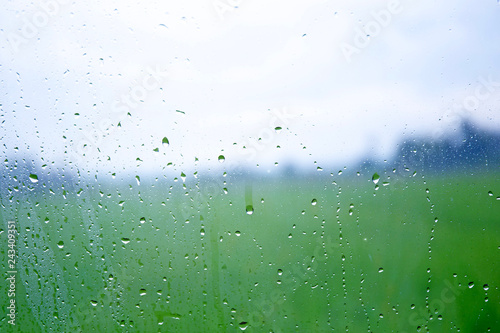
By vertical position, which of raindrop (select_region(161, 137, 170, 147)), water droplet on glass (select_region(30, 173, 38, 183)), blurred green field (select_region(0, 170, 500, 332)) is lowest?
blurred green field (select_region(0, 170, 500, 332))

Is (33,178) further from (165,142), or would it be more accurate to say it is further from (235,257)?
(235,257)

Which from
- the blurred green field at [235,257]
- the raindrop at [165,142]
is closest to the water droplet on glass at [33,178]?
the blurred green field at [235,257]

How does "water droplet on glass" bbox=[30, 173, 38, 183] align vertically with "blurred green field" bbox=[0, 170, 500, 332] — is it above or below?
above

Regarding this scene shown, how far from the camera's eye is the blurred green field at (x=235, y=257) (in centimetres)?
148

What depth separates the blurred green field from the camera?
148 centimetres

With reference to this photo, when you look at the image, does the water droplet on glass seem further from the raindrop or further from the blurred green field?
the raindrop

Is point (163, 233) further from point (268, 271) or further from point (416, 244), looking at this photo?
point (416, 244)

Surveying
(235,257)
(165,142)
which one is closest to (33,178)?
(165,142)

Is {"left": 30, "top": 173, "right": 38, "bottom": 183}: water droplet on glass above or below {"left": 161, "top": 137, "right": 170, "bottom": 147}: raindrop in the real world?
below

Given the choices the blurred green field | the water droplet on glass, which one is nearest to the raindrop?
the blurred green field

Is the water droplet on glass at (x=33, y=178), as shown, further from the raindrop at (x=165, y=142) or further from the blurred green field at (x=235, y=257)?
the raindrop at (x=165, y=142)

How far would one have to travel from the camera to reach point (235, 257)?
1.49 metres

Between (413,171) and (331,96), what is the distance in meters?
0.45

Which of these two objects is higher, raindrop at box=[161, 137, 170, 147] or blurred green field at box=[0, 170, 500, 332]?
raindrop at box=[161, 137, 170, 147]
